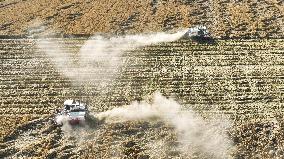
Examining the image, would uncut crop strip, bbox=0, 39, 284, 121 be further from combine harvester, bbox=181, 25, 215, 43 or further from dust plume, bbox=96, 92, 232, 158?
dust plume, bbox=96, 92, 232, 158

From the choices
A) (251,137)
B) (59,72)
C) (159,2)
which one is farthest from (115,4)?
(251,137)

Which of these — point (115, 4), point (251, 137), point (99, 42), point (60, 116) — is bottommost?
point (251, 137)

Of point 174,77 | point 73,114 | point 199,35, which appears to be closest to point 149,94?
point 174,77

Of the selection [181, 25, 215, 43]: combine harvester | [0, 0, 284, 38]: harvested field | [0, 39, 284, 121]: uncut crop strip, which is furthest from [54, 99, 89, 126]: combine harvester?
[181, 25, 215, 43]: combine harvester

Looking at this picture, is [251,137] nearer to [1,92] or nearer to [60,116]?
[60,116]

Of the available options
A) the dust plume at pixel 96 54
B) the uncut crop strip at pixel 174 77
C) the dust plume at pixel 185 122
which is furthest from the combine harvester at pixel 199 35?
the dust plume at pixel 185 122

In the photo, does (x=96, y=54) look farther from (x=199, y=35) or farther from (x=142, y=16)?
(x=142, y=16)
